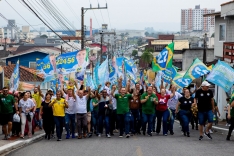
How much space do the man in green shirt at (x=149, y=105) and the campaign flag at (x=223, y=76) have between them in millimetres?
2008

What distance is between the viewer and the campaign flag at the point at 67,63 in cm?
1967

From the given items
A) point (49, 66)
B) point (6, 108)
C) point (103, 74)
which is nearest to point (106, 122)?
point (6, 108)

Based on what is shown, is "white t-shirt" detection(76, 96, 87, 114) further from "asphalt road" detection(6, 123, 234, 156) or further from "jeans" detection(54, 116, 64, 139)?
"asphalt road" detection(6, 123, 234, 156)

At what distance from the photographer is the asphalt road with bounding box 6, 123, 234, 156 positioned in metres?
12.5

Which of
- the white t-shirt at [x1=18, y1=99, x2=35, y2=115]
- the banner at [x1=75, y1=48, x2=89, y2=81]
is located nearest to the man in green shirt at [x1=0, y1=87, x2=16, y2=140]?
the white t-shirt at [x1=18, y1=99, x2=35, y2=115]

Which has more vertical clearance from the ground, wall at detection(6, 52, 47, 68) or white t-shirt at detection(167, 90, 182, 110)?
wall at detection(6, 52, 47, 68)

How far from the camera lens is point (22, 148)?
45.8 feet

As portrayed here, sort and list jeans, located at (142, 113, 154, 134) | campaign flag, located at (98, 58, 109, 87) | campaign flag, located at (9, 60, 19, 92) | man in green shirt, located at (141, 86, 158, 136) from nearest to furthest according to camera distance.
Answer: man in green shirt, located at (141, 86, 158, 136), jeans, located at (142, 113, 154, 134), campaign flag, located at (9, 60, 19, 92), campaign flag, located at (98, 58, 109, 87)

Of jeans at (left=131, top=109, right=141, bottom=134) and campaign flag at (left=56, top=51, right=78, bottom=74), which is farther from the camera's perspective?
campaign flag at (left=56, top=51, right=78, bottom=74)

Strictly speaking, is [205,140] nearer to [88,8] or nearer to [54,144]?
[54,144]

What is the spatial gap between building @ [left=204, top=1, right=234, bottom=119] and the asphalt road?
1001 centimetres

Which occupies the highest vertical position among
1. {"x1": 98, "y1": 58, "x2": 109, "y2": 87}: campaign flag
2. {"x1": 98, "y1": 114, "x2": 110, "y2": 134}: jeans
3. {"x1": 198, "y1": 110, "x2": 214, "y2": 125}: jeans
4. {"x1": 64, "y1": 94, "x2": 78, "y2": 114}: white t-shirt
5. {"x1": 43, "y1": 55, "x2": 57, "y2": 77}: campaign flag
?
{"x1": 43, "y1": 55, "x2": 57, "y2": 77}: campaign flag

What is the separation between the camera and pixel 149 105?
16.6 m

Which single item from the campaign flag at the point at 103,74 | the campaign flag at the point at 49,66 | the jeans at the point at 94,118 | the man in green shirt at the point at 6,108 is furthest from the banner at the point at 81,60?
the man in green shirt at the point at 6,108
